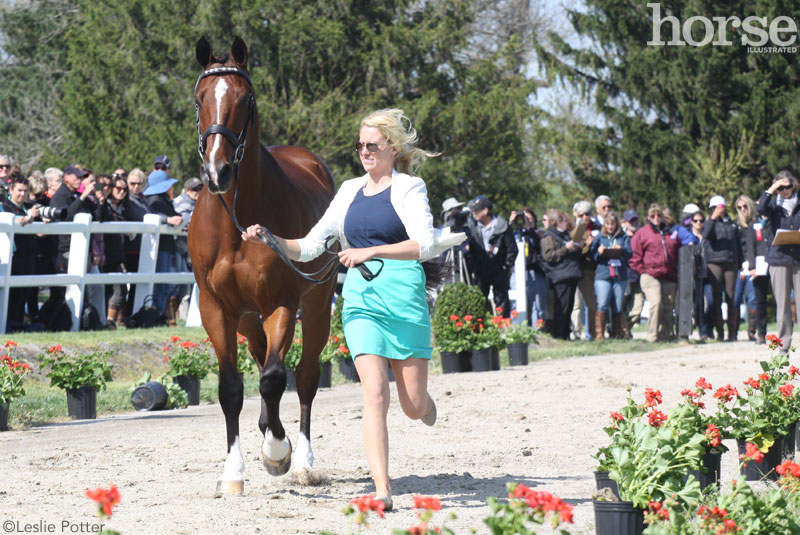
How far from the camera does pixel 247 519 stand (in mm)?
5562

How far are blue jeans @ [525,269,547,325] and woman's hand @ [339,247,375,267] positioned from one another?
13.0 meters

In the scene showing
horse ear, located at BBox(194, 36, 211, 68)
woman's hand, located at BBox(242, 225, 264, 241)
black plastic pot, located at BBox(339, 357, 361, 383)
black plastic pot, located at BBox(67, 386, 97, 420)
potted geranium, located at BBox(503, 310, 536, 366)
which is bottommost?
black plastic pot, located at BBox(67, 386, 97, 420)

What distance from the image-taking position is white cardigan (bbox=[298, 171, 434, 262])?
19.1ft

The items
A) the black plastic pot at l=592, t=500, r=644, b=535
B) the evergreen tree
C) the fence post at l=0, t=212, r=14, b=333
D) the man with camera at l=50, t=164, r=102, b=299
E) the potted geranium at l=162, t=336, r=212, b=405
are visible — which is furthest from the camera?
the evergreen tree

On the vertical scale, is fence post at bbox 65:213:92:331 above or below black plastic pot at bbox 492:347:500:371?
above

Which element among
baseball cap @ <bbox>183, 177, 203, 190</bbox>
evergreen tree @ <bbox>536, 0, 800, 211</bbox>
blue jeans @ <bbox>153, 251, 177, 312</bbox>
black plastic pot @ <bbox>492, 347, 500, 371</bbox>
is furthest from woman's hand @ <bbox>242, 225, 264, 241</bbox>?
evergreen tree @ <bbox>536, 0, 800, 211</bbox>

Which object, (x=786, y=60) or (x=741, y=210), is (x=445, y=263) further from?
(x=786, y=60)

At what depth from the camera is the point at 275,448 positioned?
672 centimetres

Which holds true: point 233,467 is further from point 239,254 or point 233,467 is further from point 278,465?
point 239,254

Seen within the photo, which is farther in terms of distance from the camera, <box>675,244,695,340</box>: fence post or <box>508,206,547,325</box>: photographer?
<box>508,206,547,325</box>: photographer

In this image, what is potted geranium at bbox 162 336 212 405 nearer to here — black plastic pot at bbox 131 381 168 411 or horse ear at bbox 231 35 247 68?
black plastic pot at bbox 131 381 168 411

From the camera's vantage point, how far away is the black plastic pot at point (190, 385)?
36.8 ft

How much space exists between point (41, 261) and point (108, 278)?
789 mm

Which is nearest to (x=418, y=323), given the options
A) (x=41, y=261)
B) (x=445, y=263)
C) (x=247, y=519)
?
(x=247, y=519)
